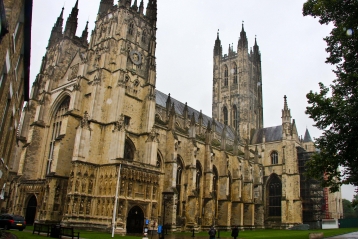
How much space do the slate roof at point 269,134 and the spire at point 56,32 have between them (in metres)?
40.1

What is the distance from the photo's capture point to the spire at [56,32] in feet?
135

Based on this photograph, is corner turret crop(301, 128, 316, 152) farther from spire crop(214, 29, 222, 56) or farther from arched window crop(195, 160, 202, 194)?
arched window crop(195, 160, 202, 194)

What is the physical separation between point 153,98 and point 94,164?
954 centimetres

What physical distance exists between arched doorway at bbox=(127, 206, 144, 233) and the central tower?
120 feet

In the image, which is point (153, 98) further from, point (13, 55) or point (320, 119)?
point (13, 55)

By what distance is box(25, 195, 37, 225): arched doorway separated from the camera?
104 feet

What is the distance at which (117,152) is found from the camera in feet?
92.4

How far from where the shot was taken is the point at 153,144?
31266 mm

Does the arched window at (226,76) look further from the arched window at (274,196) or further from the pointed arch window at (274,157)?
the arched window at (274,196)

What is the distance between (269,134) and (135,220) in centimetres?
4000

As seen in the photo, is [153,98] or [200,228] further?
[200,228]

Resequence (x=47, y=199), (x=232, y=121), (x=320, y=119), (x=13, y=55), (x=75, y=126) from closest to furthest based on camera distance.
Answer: (x=13, y=55) < (x=320, y=119) < (x=47, y=199) < (x=75, y=126) < (x=232, y=121)

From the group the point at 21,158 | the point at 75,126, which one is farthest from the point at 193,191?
the point at 21,158

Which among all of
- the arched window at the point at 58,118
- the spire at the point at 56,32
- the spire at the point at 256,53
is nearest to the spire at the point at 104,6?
the spire at the point at 56,32
